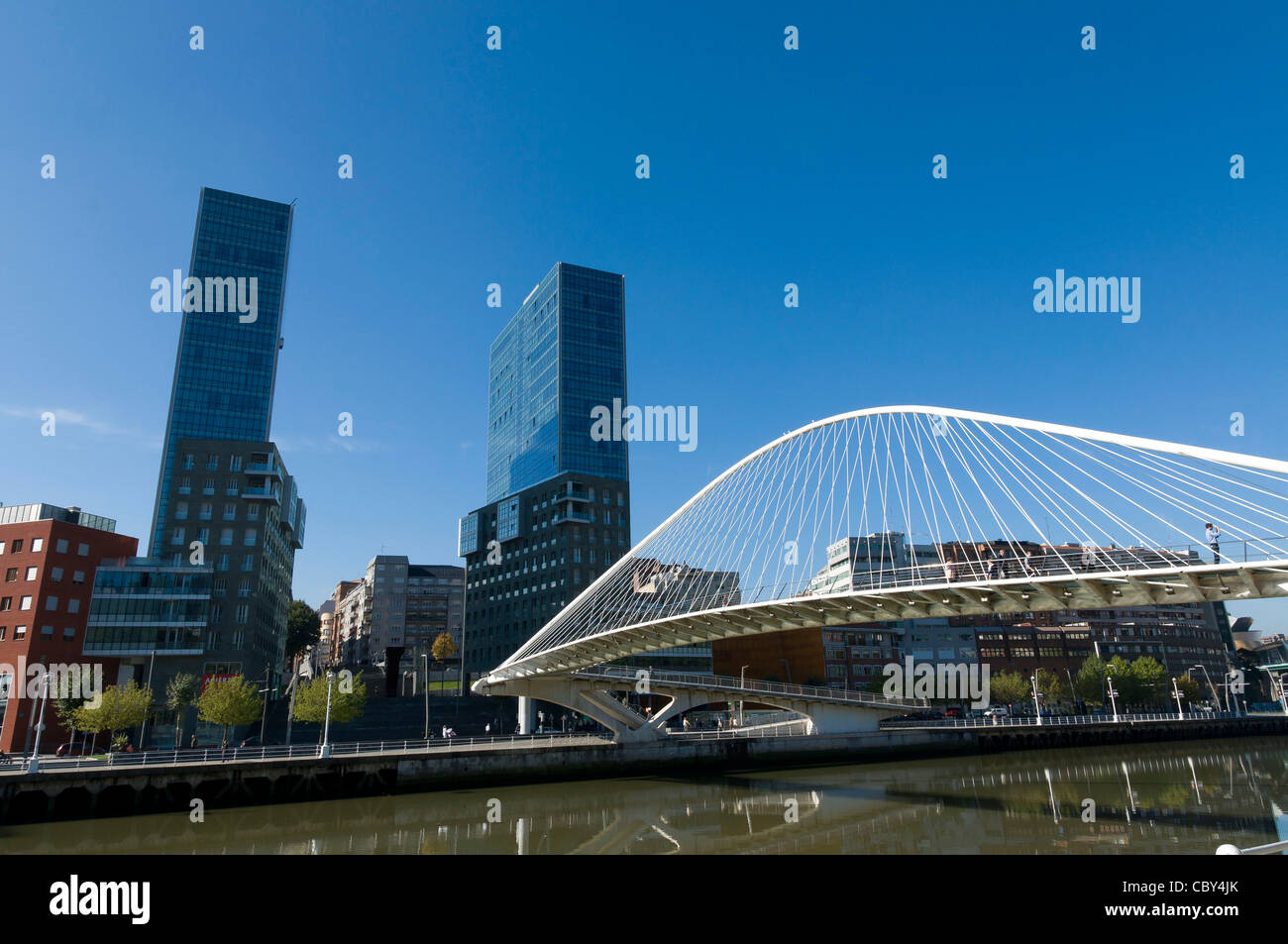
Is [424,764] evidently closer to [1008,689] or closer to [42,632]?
[42,632]

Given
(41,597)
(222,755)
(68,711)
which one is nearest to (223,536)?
(41,597)

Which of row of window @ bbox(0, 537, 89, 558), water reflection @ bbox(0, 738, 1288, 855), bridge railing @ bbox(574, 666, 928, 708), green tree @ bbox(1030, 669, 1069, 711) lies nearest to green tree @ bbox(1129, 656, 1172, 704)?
green tree @ bbox(1030, 669, 1069, 711)

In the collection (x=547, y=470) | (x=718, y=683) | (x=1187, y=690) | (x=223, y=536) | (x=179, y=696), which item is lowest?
(x=1187, y=690)

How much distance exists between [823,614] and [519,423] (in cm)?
10844

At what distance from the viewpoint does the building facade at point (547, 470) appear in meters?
94.5

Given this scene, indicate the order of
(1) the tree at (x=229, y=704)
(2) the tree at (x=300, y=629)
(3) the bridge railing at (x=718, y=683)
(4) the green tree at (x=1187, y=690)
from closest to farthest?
(1) the tree at (x=229, y=704)
(3) the bridge railing at (x=718, y=683)
(4) the green tree at (x=1187, y=690)
(2) the tree at (x=300, y=629)

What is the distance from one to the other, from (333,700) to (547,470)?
70886 mm

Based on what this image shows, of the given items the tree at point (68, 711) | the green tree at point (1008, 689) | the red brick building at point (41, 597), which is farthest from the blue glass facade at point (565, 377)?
the tree at point (68, 711)

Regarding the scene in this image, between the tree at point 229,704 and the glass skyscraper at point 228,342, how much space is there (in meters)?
48.8

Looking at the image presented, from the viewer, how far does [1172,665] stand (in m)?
110

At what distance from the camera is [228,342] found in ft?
322

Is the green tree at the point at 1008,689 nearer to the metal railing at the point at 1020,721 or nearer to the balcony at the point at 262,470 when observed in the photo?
the metal railing at the point at 1020,721
